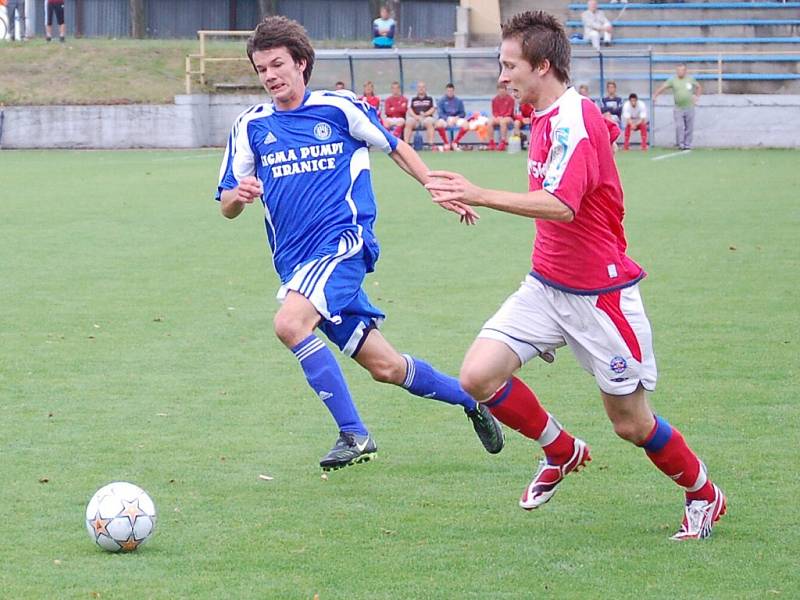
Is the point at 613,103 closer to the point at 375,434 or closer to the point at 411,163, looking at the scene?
the point at 375,434

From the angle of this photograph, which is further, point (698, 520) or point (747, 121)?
point (747, 121)

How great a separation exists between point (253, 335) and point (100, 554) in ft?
15.0

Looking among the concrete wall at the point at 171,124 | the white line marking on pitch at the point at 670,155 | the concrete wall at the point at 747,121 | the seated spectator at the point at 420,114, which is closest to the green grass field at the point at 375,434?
the white line marking on pitch at the point at 670,155

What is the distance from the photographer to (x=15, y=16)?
42.8m

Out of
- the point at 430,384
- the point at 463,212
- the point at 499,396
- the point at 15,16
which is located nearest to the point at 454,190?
the point at 463,212

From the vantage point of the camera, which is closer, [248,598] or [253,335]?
[248,598]

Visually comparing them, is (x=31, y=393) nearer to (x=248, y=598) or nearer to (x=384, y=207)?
(x=248, y=598)

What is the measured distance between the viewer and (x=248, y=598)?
432 centimetres

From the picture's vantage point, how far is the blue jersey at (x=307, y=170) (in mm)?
6090

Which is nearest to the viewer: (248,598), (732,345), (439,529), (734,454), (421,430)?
(248,598)

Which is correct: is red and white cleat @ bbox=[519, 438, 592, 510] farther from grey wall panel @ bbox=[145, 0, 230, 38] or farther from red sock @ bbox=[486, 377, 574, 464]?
grey wall panel @ bbox=[145, 0, 230, 38]

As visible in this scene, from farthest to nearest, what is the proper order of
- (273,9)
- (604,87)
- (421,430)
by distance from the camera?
(273,9), (604,87), (421,430)

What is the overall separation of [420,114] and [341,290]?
26.6 meters

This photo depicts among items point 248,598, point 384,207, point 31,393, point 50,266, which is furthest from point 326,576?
point 384,207
